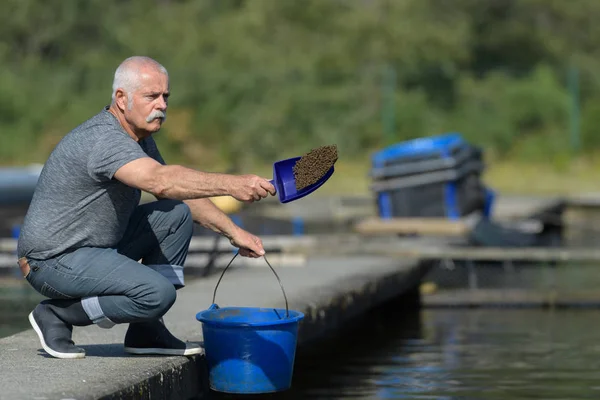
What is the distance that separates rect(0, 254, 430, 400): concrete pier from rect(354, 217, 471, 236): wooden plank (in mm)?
2800

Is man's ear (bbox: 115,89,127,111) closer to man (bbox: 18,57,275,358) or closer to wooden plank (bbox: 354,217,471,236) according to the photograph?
man (bbox: 18,57,275,358)

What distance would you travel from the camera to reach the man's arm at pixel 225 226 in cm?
560

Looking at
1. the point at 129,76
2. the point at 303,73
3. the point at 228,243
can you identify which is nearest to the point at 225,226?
the point at 129,76

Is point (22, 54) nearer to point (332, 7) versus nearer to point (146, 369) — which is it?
point (332, 7)

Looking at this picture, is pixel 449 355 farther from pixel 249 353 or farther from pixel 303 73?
pixel 303 73

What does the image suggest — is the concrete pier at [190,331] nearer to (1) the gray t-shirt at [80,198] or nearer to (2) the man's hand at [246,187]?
(1) the gray t-shirt at [80,198]

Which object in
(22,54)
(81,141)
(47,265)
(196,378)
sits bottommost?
(196,378)

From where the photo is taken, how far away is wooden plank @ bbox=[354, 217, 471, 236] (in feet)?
45.5

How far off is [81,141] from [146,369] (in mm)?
1053

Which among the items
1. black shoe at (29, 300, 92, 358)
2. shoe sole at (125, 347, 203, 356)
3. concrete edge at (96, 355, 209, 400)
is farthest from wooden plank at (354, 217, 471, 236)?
black shoe at (29, 300, 92, 358)

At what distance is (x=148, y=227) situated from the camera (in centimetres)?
585

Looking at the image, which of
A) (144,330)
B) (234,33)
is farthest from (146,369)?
(234,33)

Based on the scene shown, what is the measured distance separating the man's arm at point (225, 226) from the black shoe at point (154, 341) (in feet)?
1.81

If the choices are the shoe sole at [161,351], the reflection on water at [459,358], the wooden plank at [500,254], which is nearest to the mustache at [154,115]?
the shoe sole at [161,351]
